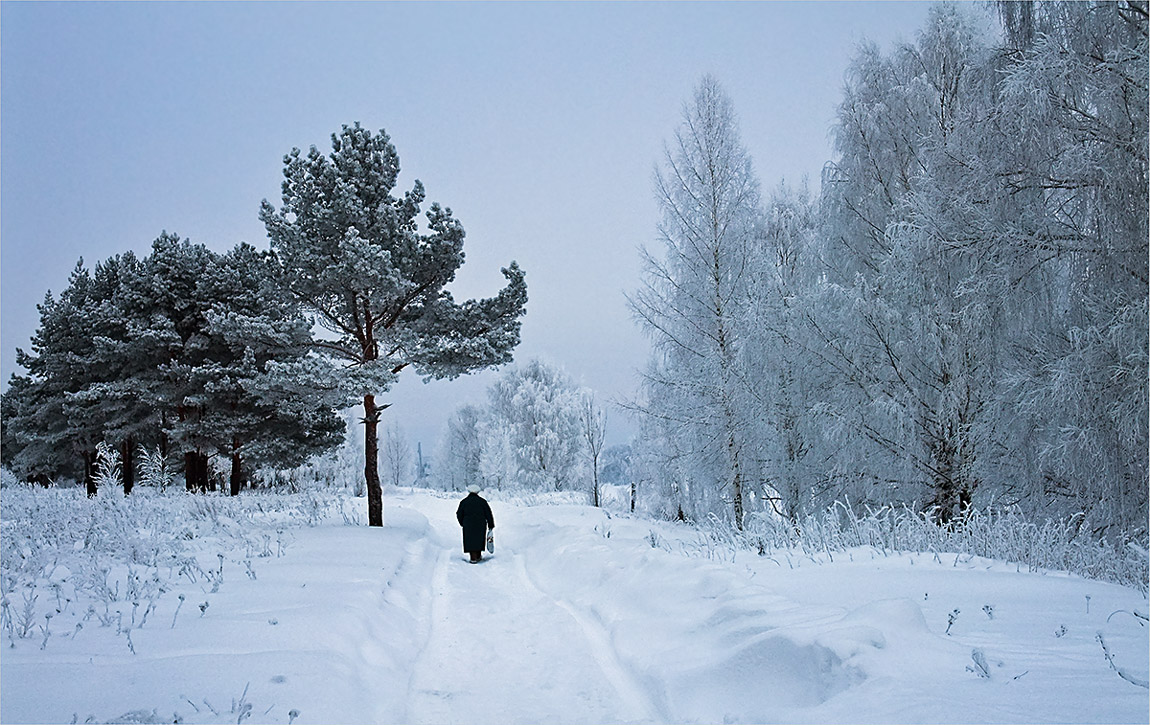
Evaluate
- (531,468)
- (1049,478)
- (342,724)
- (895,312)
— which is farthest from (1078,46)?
(531,468)

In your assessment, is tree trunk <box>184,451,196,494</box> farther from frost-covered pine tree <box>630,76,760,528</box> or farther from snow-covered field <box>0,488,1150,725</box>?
frost-covered pine tree <box>630,76,760,528</box>

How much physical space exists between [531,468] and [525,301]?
20553 millimetres

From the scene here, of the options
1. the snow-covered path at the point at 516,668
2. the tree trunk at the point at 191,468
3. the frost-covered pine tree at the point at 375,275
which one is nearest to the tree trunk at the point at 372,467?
the frost-covered pine tree at the point at 375,275

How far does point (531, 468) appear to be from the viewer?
34250 mm

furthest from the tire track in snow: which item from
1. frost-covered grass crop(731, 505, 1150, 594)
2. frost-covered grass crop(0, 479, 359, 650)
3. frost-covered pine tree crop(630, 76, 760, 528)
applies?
frost-covered pine tree crop(630, 76, 760, 528)

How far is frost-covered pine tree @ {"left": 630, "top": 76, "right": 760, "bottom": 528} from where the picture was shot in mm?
12703

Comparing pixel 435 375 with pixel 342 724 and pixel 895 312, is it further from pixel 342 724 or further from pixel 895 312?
pixel 342 724

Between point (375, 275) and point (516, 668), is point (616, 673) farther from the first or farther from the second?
point (375, 275)

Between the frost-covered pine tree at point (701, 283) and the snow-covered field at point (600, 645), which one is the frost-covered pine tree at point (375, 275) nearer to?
the frost-covered pine tree at point (701, 283)

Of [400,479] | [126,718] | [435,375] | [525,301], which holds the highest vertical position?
[525,301]

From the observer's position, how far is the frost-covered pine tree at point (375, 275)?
1314 cm

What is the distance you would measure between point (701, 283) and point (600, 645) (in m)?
8.95

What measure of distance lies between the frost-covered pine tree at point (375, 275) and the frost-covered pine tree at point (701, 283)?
12.4 feet

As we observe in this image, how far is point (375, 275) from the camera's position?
12.9m
